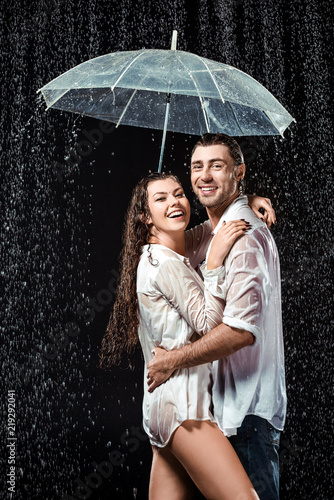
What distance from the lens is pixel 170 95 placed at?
3049 mm

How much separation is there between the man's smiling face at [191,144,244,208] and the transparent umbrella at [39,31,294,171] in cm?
21

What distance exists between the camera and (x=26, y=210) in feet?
12.9

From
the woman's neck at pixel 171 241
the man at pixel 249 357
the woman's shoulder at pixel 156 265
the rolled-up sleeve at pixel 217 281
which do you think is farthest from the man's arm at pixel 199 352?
the woman's neck at pixel 171 241

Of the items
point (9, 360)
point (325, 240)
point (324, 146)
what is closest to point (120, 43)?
point (324, 146)

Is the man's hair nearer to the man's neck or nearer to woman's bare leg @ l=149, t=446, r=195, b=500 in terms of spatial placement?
the man's neck

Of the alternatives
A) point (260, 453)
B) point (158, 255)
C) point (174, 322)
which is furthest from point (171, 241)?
point (260, 453)

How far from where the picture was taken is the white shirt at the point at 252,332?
225cm

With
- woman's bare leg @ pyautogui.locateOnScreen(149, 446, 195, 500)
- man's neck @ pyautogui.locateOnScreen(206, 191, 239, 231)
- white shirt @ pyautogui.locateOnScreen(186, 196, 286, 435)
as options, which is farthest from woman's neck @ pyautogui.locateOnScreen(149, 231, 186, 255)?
woman's bare leg @ pyautogui.locateOnScreen(149, 446, 195, 500)

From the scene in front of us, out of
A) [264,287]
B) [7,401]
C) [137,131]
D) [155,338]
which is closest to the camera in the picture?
[264,287]

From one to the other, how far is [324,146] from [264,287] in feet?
7.18

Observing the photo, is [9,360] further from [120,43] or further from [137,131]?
[120,43]

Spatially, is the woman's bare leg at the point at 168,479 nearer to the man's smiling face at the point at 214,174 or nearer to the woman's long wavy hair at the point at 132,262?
the woman's long wavy hair at the point at 132,262

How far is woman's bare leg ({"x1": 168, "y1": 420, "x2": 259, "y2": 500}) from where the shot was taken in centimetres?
226

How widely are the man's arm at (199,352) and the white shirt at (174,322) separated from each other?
0.12 ft
